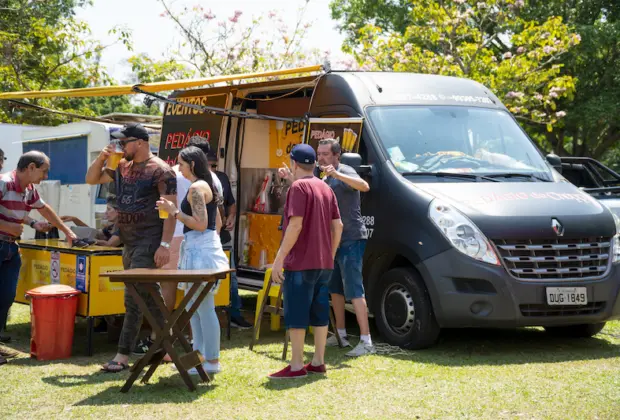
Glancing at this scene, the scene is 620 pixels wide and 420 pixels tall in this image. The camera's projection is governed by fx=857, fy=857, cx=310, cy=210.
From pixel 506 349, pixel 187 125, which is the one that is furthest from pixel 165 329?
pixel 187 125

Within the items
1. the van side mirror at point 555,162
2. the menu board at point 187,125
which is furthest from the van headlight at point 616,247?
the menu board at point 187,125

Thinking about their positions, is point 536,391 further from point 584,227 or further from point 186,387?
point 186,387

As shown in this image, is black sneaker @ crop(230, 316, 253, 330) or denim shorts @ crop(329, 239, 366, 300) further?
black sneaker @ crop(230, 316, 253, 330)

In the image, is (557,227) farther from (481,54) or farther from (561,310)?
(481,54)

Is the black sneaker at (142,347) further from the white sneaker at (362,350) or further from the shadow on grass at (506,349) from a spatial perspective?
the shadow on grass at (506,349)

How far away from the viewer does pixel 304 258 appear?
6301mm

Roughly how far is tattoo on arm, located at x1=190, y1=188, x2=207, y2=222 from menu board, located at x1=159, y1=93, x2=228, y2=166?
397cm

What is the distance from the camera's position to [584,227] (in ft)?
24.2

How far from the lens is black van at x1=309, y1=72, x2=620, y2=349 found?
7.16 metres

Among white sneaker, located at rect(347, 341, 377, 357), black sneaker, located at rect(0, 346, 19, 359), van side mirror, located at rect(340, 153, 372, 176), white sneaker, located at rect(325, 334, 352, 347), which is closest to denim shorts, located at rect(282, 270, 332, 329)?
white sneaker, located at rect(347, 341, 377, 357)

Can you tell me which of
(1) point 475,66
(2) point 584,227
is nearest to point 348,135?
(2) point 584,227

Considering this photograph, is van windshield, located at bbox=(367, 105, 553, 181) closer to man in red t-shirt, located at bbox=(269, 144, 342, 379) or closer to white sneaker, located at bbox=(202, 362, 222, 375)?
man in red t-shirt, located at bbox=(269, 144, 342, 379)

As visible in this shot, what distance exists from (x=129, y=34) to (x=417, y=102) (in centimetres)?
1303

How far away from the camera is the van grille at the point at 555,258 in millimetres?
7164
